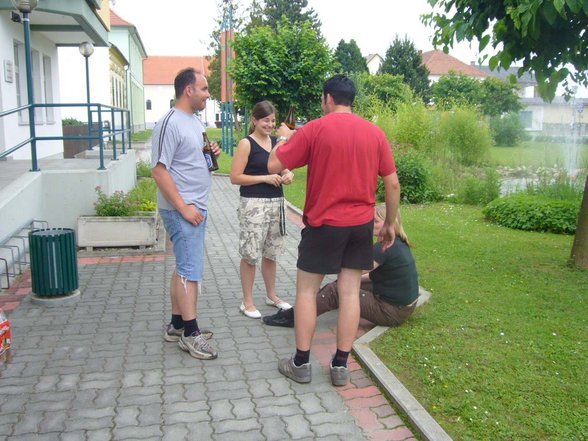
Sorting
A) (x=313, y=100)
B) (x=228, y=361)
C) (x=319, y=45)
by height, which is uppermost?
(x=319, y=45)

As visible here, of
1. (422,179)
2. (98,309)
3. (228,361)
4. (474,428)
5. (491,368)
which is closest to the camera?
(474,428)

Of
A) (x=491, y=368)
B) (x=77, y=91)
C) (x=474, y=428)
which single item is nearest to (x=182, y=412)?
(x=474, y=428)

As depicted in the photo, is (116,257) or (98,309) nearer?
(98,309)

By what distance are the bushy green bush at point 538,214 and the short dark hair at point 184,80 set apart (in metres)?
7.31

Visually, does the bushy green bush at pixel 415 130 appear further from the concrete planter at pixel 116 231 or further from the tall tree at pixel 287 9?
the tall tree at pixel 287 9

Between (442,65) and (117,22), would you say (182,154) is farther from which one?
(442,65)

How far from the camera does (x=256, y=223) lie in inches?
206

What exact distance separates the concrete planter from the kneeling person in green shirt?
370 centimetres

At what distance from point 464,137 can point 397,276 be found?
1347 cm

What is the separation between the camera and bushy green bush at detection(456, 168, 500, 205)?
522 inches

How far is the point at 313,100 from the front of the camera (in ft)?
62.0

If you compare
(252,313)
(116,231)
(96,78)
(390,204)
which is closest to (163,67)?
(96,78)

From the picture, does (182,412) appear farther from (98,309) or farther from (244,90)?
(244,90)

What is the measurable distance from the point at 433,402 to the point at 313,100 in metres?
15.9
